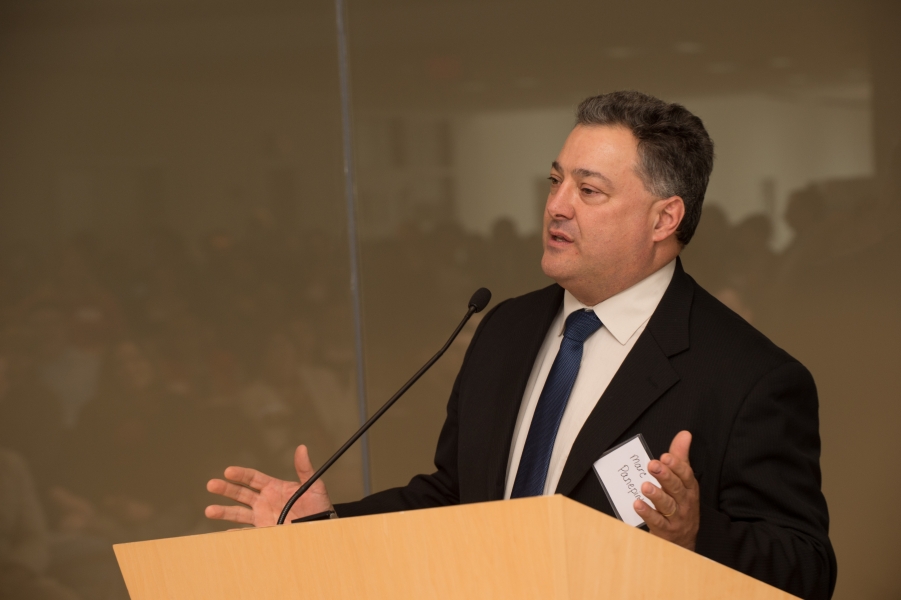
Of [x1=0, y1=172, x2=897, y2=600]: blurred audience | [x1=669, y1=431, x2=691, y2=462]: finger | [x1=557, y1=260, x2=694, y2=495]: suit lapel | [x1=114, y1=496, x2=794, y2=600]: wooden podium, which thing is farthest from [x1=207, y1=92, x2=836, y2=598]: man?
[x1=0, y1=172, x2=897, y2=600]: blurred audience

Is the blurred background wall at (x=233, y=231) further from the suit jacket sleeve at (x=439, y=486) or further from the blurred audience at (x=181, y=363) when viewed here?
the suit jacket sleeve at (x=439, y=486)

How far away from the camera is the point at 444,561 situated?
0.96 metres

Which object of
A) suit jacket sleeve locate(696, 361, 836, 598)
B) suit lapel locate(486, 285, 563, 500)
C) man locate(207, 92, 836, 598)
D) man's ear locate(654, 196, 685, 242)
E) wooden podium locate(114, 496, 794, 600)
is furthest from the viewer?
man's ear locate(654, 196, 685, 242)

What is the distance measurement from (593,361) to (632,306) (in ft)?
0.48

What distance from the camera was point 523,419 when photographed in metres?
1.83

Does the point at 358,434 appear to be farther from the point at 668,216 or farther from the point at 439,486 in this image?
the point at 668,216

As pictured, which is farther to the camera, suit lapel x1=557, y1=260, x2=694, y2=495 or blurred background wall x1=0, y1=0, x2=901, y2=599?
blurred background wall x1=0, y1=0, x2=901, y2=599

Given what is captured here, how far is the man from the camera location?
152 cm

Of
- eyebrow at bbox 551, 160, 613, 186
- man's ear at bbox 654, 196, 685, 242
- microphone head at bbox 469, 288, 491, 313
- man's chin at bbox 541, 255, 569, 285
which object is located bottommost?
microphone head at bbox 469, 288, 491, 313

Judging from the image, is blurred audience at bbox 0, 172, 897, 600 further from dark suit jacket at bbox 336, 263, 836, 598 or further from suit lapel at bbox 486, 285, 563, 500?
dark suit jacket at bbox 336, 263, 836, 598

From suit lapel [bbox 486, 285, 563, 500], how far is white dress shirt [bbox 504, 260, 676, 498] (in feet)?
0.09

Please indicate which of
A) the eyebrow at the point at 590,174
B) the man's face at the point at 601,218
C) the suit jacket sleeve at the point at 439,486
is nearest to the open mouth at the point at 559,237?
the man's face at the point at 601,218

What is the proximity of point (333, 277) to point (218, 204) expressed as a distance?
22.4 inches

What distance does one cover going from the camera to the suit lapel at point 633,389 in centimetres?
159
